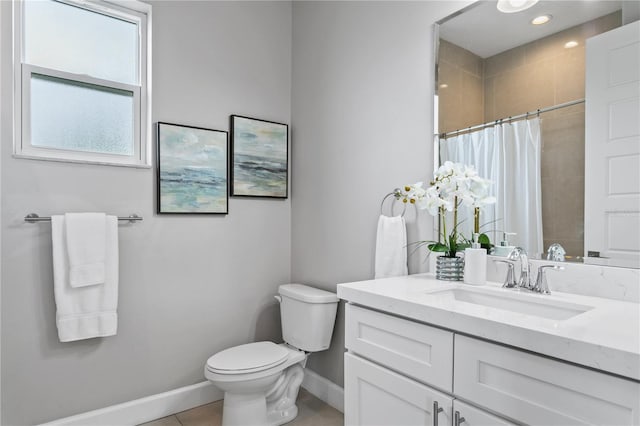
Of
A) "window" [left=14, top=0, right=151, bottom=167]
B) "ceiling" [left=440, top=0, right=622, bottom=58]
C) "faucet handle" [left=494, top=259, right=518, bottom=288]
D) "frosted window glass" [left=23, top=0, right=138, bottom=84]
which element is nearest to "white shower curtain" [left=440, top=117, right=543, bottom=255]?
"faucet handle" [left=494, top=259, right=518, bottom=288]

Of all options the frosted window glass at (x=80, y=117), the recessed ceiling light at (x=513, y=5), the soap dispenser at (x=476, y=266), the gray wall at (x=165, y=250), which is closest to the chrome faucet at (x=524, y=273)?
the soap dispenser at (x=476, y=266)

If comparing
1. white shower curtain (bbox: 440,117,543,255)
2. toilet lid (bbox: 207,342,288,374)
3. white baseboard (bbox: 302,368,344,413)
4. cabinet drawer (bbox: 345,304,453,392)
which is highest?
white shower curtain (bbox: 440,117,543,255)

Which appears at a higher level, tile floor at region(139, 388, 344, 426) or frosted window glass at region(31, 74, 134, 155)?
frosted window glass at region(31, 74, 134, 155)

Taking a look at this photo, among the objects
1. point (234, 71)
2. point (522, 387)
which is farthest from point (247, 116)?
point (522, 387)

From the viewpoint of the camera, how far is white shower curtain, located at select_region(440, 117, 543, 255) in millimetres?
1418

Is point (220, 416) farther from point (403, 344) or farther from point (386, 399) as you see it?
point (403, 344)

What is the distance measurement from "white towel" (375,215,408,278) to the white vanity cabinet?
0.49 meters

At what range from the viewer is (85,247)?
1.84 meters

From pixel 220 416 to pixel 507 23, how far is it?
7.97 ft

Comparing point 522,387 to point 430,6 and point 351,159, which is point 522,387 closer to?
point 351,159

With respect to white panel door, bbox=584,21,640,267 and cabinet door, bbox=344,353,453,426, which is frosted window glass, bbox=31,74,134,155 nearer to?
cabinet door, bbox=344,353,453,426

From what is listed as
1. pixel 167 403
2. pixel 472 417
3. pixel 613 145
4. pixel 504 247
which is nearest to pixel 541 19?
pixel 613 145

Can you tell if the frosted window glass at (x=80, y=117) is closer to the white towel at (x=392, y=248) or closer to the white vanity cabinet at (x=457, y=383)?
the white towel at (x=392, y=248)

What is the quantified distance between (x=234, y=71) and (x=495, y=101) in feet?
5.34
